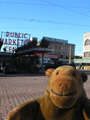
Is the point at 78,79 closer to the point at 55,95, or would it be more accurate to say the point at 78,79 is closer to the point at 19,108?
the point at 55,95

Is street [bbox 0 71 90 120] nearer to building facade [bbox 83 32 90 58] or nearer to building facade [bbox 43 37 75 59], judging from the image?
building facade [bbox 83 32 90 58]

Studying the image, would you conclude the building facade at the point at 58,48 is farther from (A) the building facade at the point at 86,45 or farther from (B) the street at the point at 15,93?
(B) the street at the point at 15,93

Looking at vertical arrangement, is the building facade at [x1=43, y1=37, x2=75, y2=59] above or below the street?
above

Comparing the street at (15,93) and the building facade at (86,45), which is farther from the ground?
the building facade at (86,45)

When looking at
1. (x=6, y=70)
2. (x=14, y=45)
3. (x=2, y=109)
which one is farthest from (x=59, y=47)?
(x=2, y=109)

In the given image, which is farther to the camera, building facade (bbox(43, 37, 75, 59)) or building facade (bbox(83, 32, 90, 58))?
building facade (bbox(43, 37, 75, 59))

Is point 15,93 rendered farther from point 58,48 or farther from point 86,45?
point 58,48

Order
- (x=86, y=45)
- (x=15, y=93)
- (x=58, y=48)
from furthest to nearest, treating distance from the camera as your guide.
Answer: (x=58, y=48)
(x=86, y=45)
(x=15, y=93)

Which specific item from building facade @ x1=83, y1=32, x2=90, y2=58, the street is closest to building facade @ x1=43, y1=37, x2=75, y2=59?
building facade @ x1=83, y1=32, x2=90, y2=58

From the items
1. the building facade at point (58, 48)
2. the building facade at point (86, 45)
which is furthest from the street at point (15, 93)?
the building facade at point (58, 48)

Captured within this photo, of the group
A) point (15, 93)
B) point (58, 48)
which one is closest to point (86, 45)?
point (58, 48)

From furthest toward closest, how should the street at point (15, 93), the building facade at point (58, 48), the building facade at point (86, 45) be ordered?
1. the building facade at point (58, 48)
2. the building facade at point (86, 45)
3. the street at point (15, 93)

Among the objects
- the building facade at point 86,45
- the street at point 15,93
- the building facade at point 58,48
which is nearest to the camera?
the street at point 15,93

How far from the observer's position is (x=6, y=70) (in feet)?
61.5
